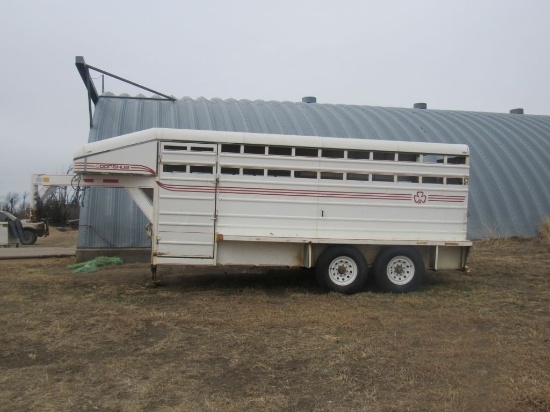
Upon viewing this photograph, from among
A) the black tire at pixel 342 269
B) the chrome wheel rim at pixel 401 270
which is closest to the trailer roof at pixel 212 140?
the black tire at pixel 342 269

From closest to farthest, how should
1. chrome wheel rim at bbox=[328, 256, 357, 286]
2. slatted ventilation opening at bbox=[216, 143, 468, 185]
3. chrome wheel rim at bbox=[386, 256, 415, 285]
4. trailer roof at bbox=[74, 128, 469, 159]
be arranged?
trailer roof at bbox=[74, 128, 469, 159] < slatted ventilation opening at bbox=[216, 143, 468, 185] < chrome wheel rim at bbox=[328, 256, 357, 286] < chrome wheel rim at bbox=[386, 256, 415, 285]

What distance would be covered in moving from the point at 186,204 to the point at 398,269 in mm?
4294

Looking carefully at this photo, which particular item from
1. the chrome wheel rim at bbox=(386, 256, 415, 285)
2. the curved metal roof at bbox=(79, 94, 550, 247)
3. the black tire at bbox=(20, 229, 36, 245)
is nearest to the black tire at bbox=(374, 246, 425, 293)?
the chrome wheel rim at bbox=(386, 256, 415, 285)

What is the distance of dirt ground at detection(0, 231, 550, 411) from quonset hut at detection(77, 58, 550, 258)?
14.2 ft

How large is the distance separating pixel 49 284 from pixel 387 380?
809 cm

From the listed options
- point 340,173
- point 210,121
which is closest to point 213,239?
point 340,173

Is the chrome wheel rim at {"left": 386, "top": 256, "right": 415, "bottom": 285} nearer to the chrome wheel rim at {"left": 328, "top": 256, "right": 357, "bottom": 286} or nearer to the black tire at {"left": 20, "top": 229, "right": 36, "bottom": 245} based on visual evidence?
the chrome wheel rim at {"left": 328, "top": 256, "right": 357, "bottom": 286}

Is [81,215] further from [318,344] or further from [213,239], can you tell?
[318,344]

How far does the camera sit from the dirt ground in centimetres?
481

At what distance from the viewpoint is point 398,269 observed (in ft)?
32.9

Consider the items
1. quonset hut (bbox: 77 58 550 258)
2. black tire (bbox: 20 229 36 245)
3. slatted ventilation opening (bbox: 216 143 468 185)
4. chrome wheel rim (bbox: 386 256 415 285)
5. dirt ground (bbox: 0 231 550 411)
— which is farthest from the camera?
black tire (bbox: 20 229 36 245)

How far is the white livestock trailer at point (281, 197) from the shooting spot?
9.64m

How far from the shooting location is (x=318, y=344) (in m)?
6.45

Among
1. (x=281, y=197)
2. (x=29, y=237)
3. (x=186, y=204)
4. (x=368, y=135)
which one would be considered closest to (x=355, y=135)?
(x=368, y=135)
